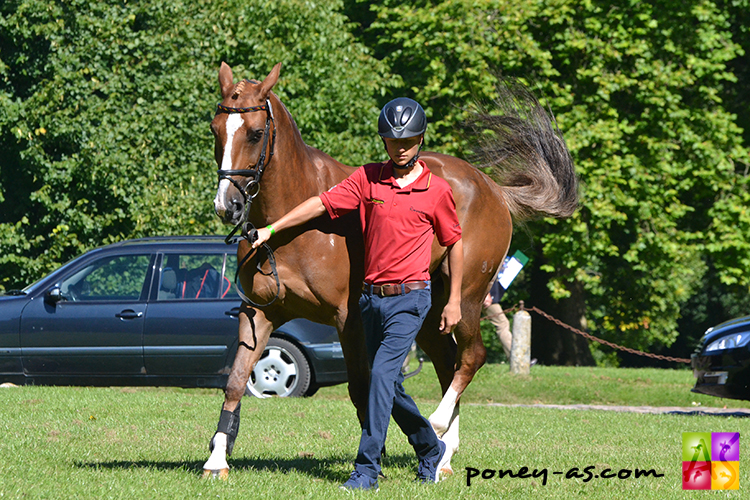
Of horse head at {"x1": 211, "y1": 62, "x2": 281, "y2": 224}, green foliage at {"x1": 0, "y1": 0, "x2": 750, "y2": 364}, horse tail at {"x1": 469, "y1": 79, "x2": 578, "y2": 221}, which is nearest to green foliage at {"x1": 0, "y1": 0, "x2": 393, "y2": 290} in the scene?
green foliage at {"x1": 0, "y1": 0, "x2": 750, "y2": 364}

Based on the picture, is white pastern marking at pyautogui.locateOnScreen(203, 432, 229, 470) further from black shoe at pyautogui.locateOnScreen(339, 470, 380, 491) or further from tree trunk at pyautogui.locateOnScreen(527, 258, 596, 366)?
tree trunk at pyautogui.locateOnScreen(527, 258, 596, 366)

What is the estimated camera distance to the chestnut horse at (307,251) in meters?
5.24

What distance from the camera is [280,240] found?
5.52m

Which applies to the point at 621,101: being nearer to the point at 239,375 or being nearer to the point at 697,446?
the point at 697,446

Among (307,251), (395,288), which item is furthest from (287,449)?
(395,288)

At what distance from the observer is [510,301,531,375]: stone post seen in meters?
14.0

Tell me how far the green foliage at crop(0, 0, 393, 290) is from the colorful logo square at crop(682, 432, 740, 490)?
1177 centimetres

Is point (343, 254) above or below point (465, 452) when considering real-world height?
above

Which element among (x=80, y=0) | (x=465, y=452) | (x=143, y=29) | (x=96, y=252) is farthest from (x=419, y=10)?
(x=465, y=452)

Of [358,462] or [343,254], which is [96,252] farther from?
[358,462]

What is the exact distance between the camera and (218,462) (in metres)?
5.30

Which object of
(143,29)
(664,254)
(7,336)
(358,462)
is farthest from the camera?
(664,254)

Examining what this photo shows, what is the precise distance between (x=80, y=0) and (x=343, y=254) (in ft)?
41.8

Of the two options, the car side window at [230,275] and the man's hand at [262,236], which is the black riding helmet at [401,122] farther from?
the car side window at [230,275]
